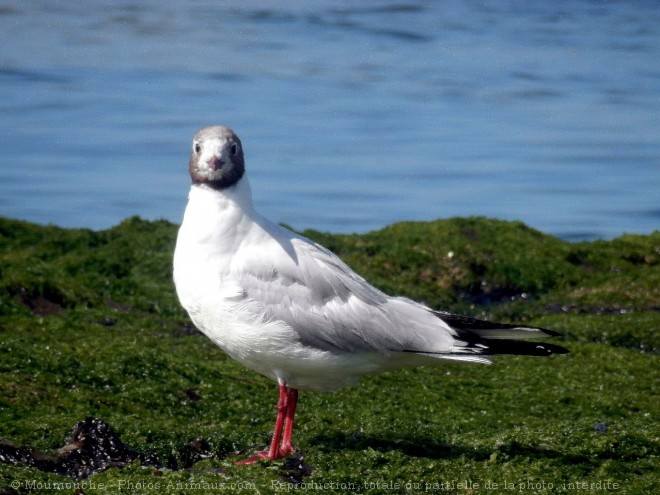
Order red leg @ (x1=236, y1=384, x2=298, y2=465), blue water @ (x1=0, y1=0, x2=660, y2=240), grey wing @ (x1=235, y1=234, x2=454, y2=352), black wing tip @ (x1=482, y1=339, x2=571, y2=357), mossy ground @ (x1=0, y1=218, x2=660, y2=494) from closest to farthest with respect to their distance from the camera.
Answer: mossy ground @ (x1=0, y1=218, x2=660, y2=494) → red leg @ (x1=236, y1=384, x2=298, y2=465) → grey wing @ (x1=235, y1=234, x2=454, y2=352) → black wing tip @ (x1=482, y1=339, x2=571, y2=357) → blue water @ (x1=0, y1=0, x2=660, y2=240)

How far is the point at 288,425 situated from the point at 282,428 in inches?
4.7

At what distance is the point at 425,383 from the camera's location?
33.2 feet

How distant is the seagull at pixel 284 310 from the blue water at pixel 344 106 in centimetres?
1038

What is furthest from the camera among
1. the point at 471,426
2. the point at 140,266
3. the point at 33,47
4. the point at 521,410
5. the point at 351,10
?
the point at 351,10

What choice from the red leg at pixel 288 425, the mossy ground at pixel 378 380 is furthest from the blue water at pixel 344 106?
the red leg at pixel 288 425

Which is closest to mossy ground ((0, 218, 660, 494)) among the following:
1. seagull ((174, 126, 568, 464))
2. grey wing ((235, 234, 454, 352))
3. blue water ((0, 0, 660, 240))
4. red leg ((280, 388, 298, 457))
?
red leg ((280, 388, 298, 457))

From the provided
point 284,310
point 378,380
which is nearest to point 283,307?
point 284,310

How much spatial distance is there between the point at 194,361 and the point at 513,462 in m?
3.54

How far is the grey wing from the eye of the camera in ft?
24.4

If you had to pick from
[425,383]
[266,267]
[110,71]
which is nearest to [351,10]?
[110,71]

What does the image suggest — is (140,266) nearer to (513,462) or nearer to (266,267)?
(266,267)

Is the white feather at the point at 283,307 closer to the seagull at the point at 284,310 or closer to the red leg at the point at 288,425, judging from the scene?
the seagull at the point at 284,310

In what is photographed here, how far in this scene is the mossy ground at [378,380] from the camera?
7.02m

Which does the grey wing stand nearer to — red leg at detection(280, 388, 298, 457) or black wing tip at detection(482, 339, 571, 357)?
black wing tip at detection(482, 339, 571, 357)
